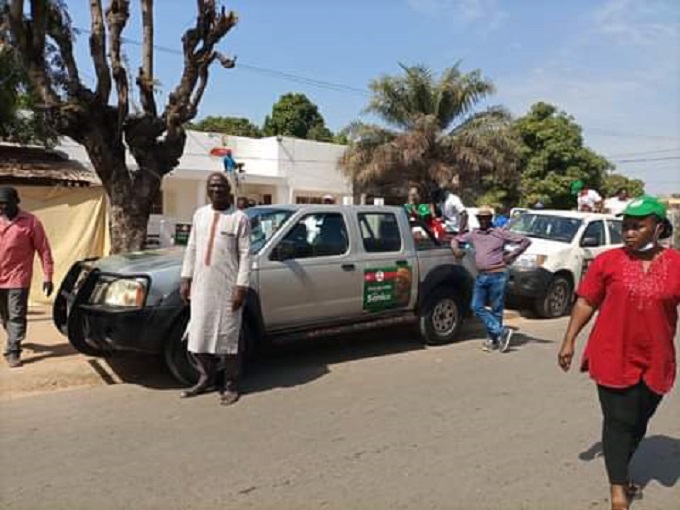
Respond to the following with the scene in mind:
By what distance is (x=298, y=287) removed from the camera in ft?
21.8

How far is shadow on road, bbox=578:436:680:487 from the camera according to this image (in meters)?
4.12

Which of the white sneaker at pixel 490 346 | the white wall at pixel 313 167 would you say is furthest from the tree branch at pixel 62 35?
the white wall at pixel 313 167

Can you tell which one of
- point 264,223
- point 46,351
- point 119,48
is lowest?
point 46,351

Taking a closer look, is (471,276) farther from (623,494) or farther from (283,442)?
(623,494)

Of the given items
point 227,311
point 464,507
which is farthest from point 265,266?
point 464,507

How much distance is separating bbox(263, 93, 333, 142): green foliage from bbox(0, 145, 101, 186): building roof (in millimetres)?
33325

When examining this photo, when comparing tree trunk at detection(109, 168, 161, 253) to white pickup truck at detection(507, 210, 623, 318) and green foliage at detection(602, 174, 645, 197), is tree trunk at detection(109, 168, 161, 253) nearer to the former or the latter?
white pickup truck at detection(507, 210, 623, 318)

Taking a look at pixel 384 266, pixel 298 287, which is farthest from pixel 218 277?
pixel 384 266

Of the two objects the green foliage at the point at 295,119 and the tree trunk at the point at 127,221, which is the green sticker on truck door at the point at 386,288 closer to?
the tree trunk at the point at 127,221

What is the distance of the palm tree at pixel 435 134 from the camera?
2470cm

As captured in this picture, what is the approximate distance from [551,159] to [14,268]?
2817cm

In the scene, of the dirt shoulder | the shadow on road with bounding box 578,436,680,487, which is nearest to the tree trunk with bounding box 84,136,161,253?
the dirt shoulder

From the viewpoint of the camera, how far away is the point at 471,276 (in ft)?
27.3

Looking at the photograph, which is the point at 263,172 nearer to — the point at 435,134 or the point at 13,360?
the point at 435,134
